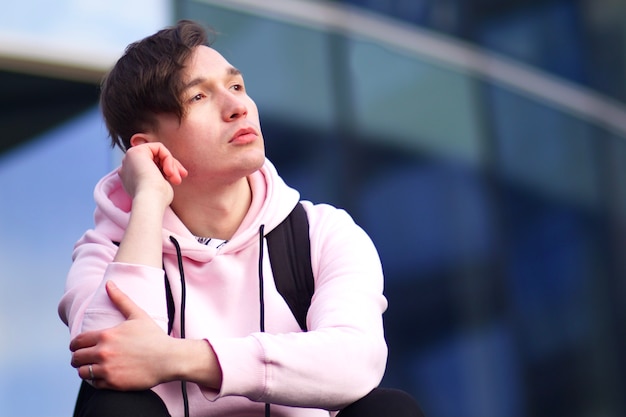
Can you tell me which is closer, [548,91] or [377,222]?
[377,222]

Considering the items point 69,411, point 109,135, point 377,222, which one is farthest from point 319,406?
point 377,222

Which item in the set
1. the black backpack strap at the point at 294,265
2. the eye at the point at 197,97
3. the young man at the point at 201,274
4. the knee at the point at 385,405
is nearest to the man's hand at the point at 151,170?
the young man at the point at 201,274

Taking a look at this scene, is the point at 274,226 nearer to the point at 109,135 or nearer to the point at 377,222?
the point at 109,135

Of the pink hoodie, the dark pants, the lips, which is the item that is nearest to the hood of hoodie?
the pink hoodie

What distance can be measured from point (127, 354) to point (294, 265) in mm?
528

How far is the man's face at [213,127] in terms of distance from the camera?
96.9 inches

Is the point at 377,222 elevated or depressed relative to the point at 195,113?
elevated

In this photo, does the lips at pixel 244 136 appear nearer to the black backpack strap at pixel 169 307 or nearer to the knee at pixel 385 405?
the black backpack strap at pixel 169 307

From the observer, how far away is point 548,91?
6.82 m

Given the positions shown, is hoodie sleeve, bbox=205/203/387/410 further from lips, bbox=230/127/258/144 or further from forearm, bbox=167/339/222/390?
lips, bbox=230/127/258/144

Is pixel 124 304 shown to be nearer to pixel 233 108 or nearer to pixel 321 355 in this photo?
pixel 321 355

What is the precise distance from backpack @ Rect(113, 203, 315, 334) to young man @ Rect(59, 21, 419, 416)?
0.02m

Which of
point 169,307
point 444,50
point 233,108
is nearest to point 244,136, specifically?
point 233,108

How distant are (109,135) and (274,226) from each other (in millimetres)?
540
